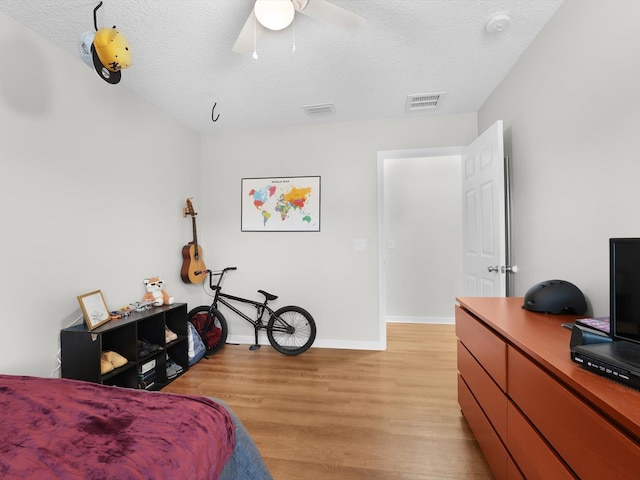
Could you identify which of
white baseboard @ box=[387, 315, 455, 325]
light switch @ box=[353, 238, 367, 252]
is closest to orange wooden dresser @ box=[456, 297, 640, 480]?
light switch @ box=[353, 238, 367, 252]

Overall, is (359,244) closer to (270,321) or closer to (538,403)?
(270,321)

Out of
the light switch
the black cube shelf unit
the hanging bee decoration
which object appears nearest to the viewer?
the hanging bee decoration

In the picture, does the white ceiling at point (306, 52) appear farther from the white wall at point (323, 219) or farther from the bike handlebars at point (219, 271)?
the bike handlebars at point (219, 271)

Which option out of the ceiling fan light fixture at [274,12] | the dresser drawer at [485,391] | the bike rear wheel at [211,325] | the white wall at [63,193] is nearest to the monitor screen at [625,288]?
the dresser drawer at [485,391]

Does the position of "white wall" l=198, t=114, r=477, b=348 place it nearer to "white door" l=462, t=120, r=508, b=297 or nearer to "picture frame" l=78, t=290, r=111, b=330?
"white door" l=462, t=120, r=508, b=297

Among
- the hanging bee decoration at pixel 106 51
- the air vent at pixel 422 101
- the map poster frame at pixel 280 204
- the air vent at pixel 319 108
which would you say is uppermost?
the air vent at pixel 319 108

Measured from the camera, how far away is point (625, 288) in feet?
2.96

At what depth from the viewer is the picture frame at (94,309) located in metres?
1.94

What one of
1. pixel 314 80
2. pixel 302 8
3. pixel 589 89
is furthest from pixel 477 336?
pixel 314 80

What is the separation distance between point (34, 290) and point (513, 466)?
8.84 ft

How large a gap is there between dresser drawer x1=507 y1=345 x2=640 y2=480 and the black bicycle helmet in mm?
508

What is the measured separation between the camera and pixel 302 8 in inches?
57.9

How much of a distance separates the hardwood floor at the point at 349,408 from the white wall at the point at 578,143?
1.07m

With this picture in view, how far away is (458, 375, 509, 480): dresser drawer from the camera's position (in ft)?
4.21
